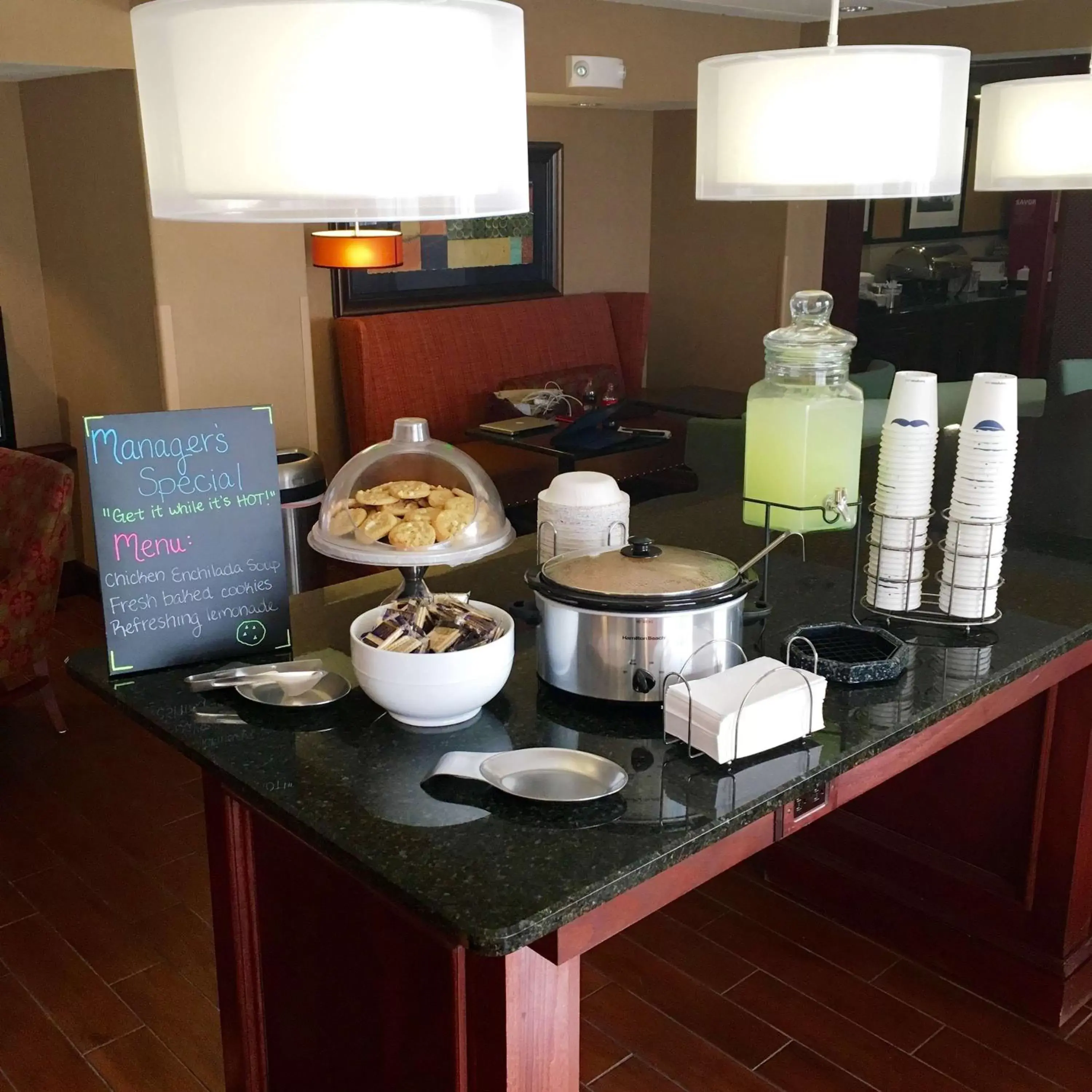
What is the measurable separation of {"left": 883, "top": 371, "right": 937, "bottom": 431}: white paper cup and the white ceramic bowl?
0.70 metres

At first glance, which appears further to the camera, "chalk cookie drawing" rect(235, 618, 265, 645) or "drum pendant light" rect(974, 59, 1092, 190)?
"drum pendant light" rect(974, 59, 1092, 190)

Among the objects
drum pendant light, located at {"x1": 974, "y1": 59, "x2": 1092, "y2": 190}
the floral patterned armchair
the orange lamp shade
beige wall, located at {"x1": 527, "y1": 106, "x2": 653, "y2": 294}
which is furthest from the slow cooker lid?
beige wall, located at {"x1": 527, "y1": 106, "x2": 653, "y2": 294}

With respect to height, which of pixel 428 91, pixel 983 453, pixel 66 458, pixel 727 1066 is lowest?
pixel 727 1066

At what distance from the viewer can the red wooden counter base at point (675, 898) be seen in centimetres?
130

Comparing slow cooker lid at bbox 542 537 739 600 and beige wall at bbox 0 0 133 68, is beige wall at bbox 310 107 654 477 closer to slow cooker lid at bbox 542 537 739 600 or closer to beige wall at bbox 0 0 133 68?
beige wall at bbox 0 0 133 68

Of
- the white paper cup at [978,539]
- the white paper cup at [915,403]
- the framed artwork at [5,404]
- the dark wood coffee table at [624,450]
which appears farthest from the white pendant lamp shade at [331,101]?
the framed artwork at [5,404]

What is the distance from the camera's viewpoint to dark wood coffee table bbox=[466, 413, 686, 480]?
4527 millimetres

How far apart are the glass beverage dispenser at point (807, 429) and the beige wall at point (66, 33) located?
239 centimetres

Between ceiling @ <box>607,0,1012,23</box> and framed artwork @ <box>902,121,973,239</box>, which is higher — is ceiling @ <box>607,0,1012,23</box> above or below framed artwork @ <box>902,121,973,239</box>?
above

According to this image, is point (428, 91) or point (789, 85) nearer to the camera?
point (428, 91)

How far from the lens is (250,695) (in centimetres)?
156

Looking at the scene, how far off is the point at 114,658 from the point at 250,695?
22 cm

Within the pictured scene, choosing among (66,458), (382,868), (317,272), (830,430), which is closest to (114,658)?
(382,868)

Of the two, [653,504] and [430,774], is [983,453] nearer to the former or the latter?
[430,774]
